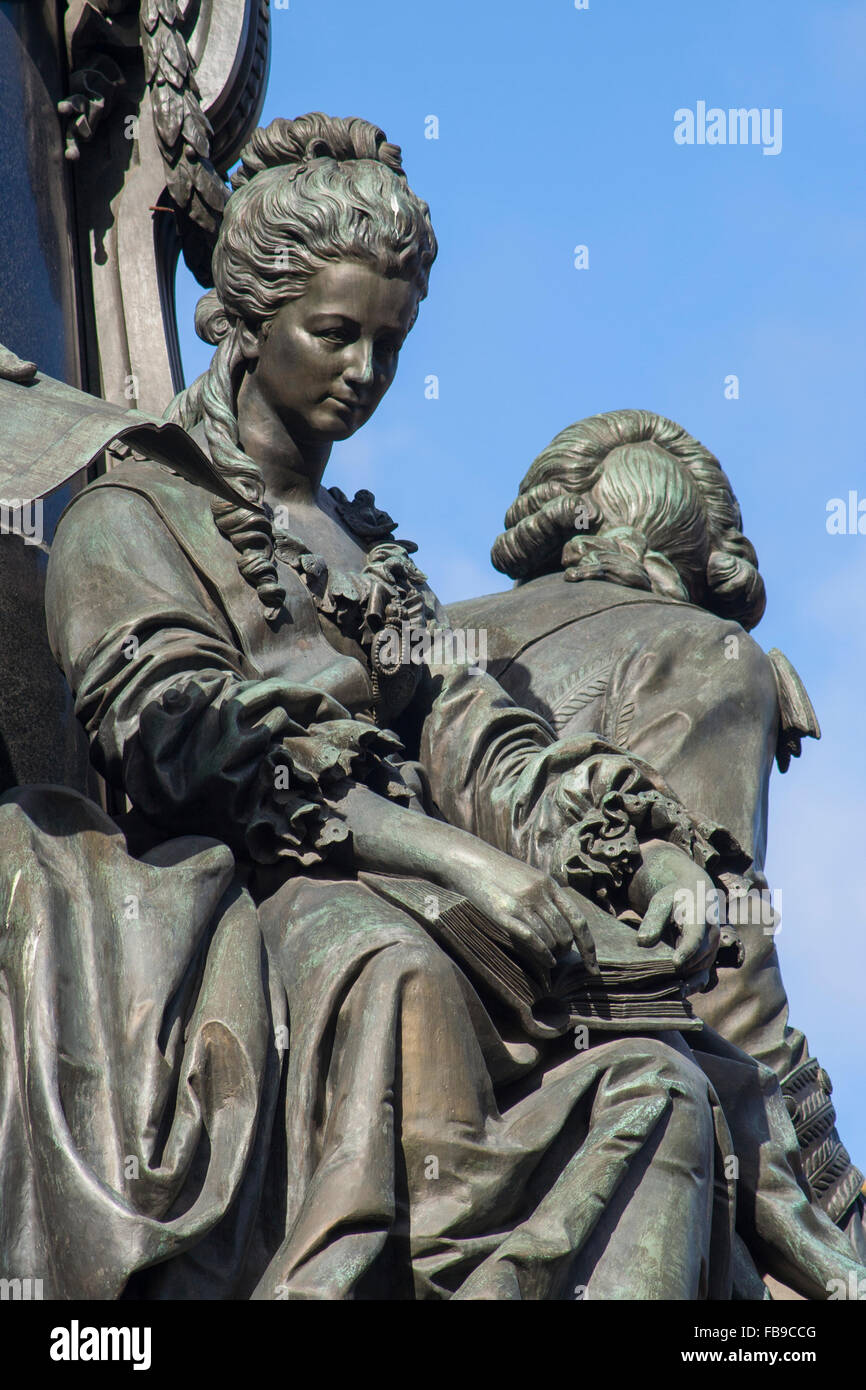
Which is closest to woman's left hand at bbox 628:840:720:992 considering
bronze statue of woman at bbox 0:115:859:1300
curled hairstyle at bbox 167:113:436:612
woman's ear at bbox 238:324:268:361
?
bronze statue of woman at bbox 0:115:859:1300

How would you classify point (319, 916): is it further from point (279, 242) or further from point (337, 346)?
point (279, 242)

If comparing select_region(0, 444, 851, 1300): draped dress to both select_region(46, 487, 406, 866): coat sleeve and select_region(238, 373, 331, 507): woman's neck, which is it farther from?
select_region(238, 373, 331, 507): woman's neck

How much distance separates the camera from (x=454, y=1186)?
6.78 meters

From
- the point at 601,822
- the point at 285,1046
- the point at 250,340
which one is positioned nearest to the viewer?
the point at 285,1046

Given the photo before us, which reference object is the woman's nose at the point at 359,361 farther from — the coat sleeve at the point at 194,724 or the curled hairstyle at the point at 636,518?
the curled hairstyle at the point at 636,518

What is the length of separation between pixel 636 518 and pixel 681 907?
109 inches

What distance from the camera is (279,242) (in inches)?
328

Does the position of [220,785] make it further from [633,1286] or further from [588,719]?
[588,719]

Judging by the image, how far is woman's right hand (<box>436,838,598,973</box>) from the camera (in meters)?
7.11

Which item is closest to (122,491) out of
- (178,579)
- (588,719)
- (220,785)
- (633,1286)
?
(178,579)

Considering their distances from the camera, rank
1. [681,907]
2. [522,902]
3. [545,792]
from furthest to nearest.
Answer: [545,792]
[681,907]
[522,902]

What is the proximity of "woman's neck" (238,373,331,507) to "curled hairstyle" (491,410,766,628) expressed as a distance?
1562mm

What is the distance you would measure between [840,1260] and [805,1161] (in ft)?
2.59

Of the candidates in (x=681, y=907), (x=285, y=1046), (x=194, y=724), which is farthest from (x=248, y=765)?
(x=681, y=907)
